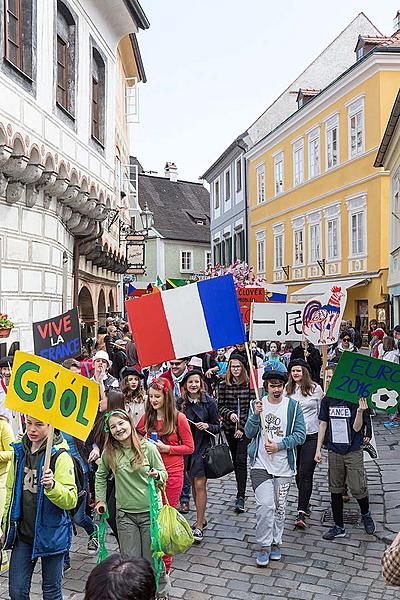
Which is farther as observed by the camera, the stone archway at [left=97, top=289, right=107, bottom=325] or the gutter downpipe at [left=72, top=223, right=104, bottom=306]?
the stone archway at [left=97, top=289, right=107, bottom=325]

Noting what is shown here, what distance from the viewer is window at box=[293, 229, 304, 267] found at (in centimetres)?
3091

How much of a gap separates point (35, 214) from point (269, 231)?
24.0 m

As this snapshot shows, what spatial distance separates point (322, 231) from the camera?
94.1ft

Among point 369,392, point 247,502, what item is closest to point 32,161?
point 247,502

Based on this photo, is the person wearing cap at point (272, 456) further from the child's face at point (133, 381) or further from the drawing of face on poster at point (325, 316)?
the drawing of face on poster at point (325, 316)

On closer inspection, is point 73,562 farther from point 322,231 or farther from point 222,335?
point 322,231

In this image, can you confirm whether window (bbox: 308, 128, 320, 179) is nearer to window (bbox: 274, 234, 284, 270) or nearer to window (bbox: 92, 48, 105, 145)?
window (bbox: 274, 234, 284, 270)

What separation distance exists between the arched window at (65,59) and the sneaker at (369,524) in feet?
29.9

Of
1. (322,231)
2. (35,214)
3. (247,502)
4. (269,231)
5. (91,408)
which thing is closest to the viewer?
(91,408)

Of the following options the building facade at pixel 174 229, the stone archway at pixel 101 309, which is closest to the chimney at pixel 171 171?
the building facade at pixel 174 229

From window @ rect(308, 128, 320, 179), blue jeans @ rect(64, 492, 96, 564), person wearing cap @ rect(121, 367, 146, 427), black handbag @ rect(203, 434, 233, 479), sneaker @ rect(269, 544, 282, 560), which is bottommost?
sneaker @ rect(269, 544, 282, 560)

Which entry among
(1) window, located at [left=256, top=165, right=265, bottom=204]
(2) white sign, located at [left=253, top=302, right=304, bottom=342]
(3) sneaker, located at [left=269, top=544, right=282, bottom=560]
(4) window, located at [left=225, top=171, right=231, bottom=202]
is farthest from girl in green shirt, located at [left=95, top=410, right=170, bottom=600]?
(4) window, located at [left=225, top=171, right=231, bottom=202]

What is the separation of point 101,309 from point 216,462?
16871 millimetres

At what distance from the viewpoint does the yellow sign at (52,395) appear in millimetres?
4441
